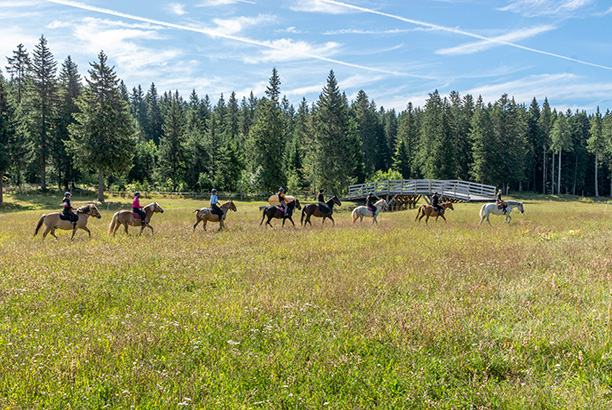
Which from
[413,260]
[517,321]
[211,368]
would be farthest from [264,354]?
[413,260]

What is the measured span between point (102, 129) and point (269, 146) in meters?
22.8

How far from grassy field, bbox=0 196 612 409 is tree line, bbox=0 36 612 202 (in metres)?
38.6

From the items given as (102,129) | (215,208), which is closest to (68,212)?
(215,208)

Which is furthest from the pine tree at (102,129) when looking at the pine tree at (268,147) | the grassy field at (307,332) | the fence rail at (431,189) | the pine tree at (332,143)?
the grassy field at (307,332)

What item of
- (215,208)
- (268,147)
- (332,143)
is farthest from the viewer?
(268,147)

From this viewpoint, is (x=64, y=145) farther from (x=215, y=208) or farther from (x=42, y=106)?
(x=215, y=208)

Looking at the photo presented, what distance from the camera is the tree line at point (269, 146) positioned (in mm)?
43625

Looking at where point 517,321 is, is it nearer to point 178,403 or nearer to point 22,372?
point 178,403

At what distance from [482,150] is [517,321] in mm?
67065

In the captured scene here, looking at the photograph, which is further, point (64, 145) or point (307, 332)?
point (64, 145)

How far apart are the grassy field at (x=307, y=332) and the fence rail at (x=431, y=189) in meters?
30.5

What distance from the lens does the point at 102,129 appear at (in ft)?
140

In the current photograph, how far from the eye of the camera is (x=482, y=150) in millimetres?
66250

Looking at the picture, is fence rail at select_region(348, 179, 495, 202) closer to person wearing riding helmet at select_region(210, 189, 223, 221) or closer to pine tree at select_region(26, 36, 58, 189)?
person wearing riding helmet at select_region(210, 189, 223, 221)
